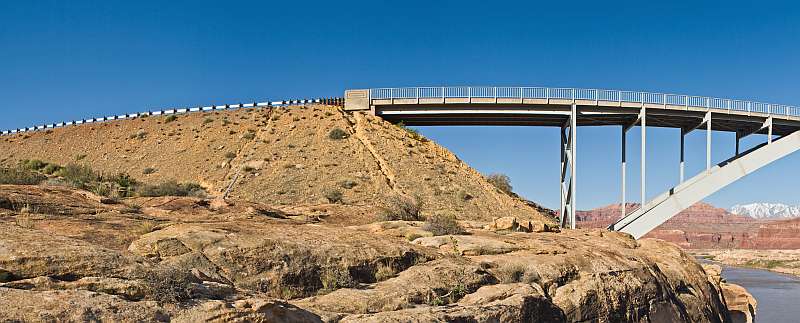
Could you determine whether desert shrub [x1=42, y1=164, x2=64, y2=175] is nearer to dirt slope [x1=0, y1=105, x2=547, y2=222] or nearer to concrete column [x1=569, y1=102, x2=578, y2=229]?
dirt slope [x1=0, y1=105, x2=547, y2=222]

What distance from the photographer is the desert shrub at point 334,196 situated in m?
29.5

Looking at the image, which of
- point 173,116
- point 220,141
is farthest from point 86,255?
point 173,116

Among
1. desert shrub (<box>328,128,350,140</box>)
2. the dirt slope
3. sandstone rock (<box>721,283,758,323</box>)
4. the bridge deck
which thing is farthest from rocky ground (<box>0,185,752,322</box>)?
desert shrub (<box>328,128,350,140</box>)

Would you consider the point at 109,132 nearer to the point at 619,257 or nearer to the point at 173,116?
the point at 173,116

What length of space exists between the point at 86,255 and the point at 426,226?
9.31m

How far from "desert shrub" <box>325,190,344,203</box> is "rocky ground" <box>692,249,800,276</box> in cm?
10225

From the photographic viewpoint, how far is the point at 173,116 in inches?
1860

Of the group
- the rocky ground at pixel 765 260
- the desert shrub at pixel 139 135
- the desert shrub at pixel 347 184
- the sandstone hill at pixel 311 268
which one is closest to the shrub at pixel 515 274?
the sandstone hill at pixel 311 268

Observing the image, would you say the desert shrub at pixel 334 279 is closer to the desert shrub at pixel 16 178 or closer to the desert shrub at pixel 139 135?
the desert shrub at pixel 16 178

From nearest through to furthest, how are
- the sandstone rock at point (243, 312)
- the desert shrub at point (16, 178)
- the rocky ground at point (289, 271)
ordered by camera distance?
the sandstone rock at point (243, 312)
the rocky ground at point (289, 271)
the desert shrub at point (16, 178)

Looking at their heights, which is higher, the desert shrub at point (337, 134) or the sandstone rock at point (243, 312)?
the desert shrub at point (337, 134)

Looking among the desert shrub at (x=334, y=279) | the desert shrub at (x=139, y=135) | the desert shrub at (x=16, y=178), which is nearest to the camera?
the desert shrub at (x=334, y=279)

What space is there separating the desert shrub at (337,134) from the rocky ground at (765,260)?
9775 cm

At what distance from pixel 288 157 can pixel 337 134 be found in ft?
11.5
